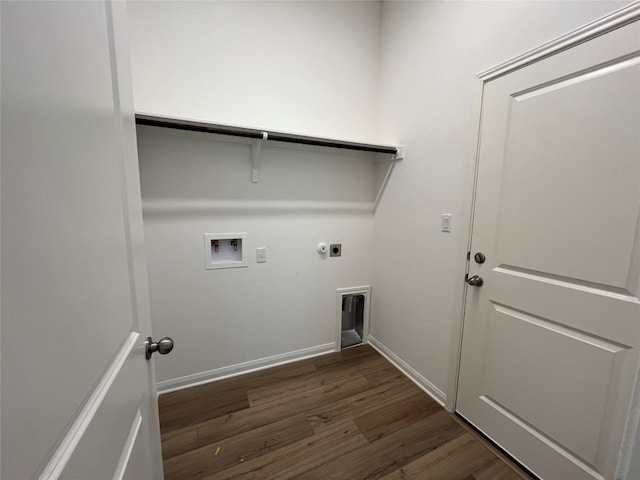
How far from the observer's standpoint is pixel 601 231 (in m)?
1.06

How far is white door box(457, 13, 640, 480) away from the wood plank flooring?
0.93 feet

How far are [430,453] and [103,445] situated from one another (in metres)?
1.61

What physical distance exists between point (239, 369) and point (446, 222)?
1899 millimetres

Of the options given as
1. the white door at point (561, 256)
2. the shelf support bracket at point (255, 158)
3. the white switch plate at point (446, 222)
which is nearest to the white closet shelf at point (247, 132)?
the shelf support bracket at point (255, 158)

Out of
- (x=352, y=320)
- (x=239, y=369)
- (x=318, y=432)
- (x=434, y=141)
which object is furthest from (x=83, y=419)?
(x=352, y=320)

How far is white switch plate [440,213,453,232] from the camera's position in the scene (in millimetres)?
1679

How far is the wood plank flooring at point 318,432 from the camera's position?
1.34 metres

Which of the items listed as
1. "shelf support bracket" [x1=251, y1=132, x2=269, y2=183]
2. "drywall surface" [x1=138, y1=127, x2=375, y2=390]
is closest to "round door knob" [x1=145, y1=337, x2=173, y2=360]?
"drywall surface" [x1=138, y1=127, x2=375, y2=390]

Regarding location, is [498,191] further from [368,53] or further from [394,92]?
[368,53]

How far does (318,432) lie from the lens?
1556 millimetres

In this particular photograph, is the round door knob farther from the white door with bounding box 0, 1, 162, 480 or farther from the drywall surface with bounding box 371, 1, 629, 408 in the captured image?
the drywall surface with bounding box 371, 1, 629, 408

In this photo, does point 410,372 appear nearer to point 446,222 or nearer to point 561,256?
point 446,222

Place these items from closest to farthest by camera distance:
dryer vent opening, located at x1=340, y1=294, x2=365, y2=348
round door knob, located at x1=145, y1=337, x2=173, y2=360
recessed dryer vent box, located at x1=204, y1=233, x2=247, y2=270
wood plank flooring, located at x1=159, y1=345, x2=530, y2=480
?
round door knob, located at x1=145, y1=337, x2=173, y2=360, wood plank flooring, located at x1=159, y1=345, x2=530, y2=480, recessed dryer vent box, located at x1=204, y1=233, x2=247, y2=270, dryer vent opening, located at x1=340, y1=294, x2=365, y2=348

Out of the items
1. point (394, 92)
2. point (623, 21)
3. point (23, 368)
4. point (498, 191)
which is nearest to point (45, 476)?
point (23, 368)
